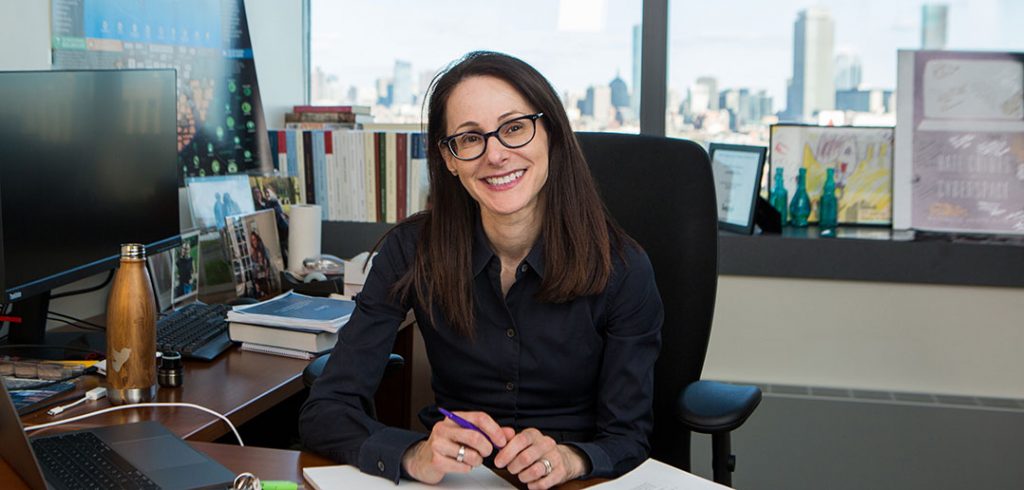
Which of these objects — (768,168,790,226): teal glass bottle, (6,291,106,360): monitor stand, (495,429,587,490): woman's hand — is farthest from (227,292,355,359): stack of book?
(768,168,790,226): teal glass bottle

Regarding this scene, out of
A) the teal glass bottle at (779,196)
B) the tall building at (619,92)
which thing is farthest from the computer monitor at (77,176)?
the teal glass bottle at (779,196)

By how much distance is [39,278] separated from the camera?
1834mm

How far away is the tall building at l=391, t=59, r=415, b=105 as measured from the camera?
10.8 ft

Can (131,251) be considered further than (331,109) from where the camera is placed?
No

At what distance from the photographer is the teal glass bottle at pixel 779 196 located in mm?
2943

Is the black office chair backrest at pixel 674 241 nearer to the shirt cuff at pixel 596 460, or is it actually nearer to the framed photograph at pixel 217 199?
the shirt cuff at pixel 596 460

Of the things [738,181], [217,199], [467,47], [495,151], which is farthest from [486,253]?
[467,47]

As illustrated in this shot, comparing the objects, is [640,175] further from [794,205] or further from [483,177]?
[794,205]

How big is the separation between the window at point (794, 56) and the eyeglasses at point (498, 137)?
4.89ft

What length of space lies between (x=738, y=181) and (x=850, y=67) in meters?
0.50

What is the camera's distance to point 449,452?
134 cm

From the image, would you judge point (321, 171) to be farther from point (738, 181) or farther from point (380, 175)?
point (738, 181)

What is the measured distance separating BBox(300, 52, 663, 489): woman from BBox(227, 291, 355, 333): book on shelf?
1.14 ft

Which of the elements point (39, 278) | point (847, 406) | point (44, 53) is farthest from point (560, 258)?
point (847, 406)
